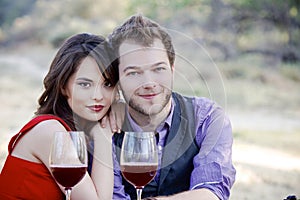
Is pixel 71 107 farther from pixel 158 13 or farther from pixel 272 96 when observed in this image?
pixel 272 96

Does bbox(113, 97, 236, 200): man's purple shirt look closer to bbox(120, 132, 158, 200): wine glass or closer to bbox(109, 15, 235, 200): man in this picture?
bbox(109, 15, 235, 200): man

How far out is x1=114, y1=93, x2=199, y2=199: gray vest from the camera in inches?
75.0

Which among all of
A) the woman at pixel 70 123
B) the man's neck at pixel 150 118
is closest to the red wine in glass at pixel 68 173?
the woman at pixel 70 123

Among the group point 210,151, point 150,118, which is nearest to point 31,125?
point 150,118

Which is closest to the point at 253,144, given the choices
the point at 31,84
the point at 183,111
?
the point at 31,84

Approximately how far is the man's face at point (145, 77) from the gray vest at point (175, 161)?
0.38 feet

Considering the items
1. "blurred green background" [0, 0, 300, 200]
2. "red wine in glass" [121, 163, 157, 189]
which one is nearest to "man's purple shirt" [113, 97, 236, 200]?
"red wine in glass" [121, 163, 157, 189]

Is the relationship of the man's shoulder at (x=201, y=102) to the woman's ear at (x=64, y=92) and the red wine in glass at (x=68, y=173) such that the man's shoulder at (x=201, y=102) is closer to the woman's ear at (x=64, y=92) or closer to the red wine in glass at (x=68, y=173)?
the woman's ear at (x=64, y=92)

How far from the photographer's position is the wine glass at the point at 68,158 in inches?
52.8

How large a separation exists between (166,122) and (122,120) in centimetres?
15

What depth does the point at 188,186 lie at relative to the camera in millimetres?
1941

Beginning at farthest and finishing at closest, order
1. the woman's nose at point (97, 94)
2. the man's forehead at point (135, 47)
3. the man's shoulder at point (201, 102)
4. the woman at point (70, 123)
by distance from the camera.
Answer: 1. the man's shoulder at point (201, 102)
2. the man's forehead at point (135, 47)
3. the woman's nose at point (97, 94)
4. the woman at point (70, 123)

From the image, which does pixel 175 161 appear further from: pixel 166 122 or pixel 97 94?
pixel 97 94

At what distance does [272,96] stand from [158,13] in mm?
1422
